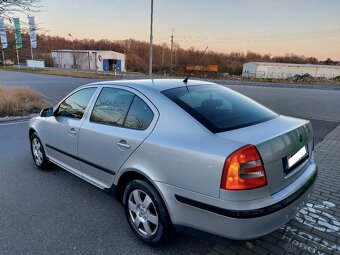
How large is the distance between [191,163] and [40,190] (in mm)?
2679

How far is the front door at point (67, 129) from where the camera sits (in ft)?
11.2

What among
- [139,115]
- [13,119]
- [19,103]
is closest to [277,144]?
[139,115]

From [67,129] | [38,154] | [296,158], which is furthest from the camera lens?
[38,154]

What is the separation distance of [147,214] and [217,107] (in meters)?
1.28

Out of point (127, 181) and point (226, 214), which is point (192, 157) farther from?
point (127, 181)

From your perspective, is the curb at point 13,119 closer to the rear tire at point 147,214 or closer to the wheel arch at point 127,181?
the wheel arch at point 127,181

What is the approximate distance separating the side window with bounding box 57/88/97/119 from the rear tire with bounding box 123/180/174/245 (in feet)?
4.37

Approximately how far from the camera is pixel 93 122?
10.3ft

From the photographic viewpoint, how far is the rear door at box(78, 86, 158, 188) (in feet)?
8.48

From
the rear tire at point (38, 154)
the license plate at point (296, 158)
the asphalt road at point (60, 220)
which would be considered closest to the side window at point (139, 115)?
the asphalt road at point (60, 220)

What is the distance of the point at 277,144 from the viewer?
2.13m

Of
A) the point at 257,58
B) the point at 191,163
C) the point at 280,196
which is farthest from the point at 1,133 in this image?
the point at 257,58

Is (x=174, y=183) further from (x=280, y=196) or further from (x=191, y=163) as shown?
(x=280, y=196)

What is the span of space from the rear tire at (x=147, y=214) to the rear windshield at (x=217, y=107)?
0.82m
